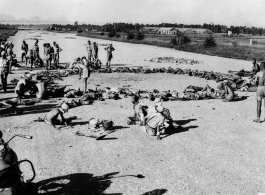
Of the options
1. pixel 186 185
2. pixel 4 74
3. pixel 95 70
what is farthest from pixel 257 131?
pixel 95 70

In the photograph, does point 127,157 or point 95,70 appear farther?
point 95,70

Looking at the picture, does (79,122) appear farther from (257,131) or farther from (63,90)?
(257,131)

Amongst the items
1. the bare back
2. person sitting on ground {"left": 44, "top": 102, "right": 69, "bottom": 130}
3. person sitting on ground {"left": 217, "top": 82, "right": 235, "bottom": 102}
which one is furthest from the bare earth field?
the bare back

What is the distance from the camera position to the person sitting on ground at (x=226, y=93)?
15616 mm

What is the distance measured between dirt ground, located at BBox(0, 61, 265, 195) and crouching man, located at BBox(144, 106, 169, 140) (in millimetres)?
248

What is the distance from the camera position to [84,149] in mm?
9422

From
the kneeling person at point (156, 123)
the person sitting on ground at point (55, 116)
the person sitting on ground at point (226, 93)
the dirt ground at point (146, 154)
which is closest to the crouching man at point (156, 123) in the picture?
the kneeling person at point (156, 123)

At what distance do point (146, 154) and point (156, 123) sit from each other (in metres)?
1.66

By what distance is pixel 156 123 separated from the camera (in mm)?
10516

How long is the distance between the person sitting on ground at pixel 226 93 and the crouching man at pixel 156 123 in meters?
6.04

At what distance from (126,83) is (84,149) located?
36.8ft

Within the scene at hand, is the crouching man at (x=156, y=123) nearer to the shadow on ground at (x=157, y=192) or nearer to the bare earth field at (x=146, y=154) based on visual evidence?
the bare earth field at (x=146, y=154)

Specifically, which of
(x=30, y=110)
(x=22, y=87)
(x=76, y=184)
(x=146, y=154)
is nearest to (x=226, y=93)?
(x=146, y=154)

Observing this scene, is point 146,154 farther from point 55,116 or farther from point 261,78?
point 261,78
